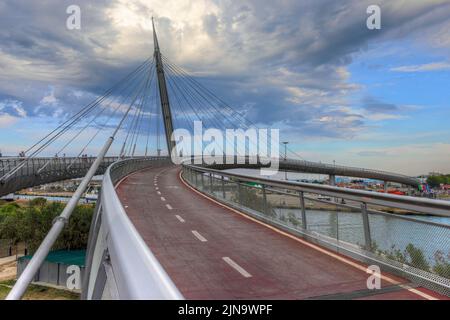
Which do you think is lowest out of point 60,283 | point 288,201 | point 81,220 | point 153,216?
point 60,283

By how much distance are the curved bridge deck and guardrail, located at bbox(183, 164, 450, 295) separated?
1.13 ft

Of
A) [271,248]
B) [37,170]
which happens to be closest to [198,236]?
[271,248]

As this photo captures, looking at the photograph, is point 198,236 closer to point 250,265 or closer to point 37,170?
point 250,265

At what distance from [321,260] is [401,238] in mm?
1995

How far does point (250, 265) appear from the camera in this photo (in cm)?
769

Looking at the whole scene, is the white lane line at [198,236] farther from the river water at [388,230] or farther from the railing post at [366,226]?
the railing post at [366,226]

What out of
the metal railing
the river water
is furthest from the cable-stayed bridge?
the metal railing

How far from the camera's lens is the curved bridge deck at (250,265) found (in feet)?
19.7

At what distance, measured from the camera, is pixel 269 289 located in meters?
6.20

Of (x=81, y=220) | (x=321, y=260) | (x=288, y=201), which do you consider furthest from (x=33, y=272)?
(x=81, y=220)

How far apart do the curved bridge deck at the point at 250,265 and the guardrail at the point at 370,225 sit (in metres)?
0.34

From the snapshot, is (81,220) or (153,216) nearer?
(153,216)

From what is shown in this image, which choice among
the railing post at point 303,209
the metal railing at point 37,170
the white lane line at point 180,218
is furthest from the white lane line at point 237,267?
the metal railing at point 37,170
